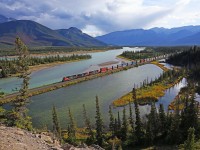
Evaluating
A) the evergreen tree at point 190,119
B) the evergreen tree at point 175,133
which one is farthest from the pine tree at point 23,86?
the evergreen tree at point 190,119

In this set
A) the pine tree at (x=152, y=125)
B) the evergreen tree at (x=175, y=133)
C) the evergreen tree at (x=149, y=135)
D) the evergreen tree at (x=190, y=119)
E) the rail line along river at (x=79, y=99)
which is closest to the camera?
the evergreen tree at (x=149, y=135)

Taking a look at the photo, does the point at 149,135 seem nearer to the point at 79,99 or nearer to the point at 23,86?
the point at 23,86

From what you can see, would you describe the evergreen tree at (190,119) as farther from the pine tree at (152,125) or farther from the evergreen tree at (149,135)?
the evergreen tree at (149,135)

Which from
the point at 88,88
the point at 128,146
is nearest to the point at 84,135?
the point at 128,146

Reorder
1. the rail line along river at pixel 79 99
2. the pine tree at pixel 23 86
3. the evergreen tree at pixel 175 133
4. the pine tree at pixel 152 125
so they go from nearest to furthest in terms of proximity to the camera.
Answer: the pine tree at pixel 23 86 → the pine tree at pixel 152 125 → the evergreen tree at pixel 175 133 → the rail line along river at pixel 79 99

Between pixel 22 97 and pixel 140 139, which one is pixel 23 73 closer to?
pixel 22 97

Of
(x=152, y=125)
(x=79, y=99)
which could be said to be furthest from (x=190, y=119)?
A: (x=79, y=99)

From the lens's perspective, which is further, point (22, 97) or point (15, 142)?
point (22, 97)

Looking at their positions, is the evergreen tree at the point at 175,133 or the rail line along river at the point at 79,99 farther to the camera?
the rail line along river at the point at 79,99

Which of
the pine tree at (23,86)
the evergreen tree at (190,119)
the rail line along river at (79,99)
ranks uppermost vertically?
the pine tree at (23,86)

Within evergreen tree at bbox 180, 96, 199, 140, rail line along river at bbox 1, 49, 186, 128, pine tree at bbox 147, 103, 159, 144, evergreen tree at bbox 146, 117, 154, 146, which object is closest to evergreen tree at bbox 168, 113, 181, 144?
evergreen tree at bbox 180, 96, 199, 140

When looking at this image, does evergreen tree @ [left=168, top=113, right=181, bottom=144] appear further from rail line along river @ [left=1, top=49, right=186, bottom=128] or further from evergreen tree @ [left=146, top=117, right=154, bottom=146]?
rail line along river @ [left=1, top=49, right=186, bottom=128]
